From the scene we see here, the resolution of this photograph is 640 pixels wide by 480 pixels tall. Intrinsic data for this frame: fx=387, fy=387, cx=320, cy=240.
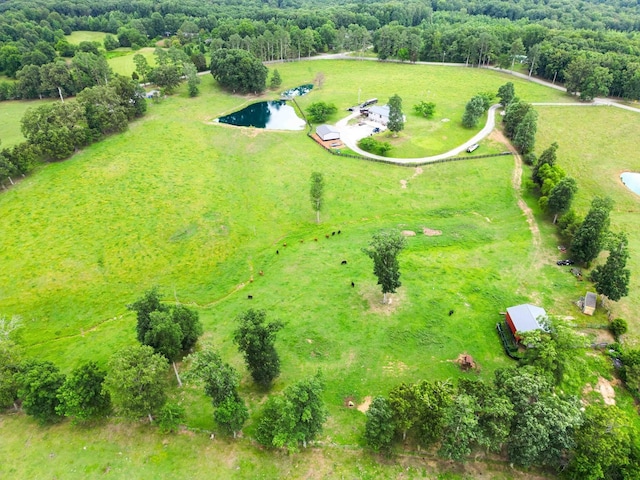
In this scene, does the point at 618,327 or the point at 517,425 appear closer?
the point at 517,425

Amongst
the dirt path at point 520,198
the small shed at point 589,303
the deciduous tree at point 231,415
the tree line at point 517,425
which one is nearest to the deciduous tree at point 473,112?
the dirt path at point 520,198

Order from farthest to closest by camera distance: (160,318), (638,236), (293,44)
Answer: (293,44)
(638,236)
(160,318)

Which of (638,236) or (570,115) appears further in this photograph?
(570,115)

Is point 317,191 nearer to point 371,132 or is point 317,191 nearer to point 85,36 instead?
point 371,132

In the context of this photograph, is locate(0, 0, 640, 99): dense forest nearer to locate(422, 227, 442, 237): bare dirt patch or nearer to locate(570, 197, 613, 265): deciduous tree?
locate(570, 197, 613, 265): deciduous tree

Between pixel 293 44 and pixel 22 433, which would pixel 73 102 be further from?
pixel 293 44

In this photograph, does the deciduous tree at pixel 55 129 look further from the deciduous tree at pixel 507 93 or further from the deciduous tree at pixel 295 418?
the deciduous tree at pixel 507 93

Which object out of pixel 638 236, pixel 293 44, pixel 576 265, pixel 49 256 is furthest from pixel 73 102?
pixel 638 236

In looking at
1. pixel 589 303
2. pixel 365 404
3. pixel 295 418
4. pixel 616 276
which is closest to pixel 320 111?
pixel 589 303
